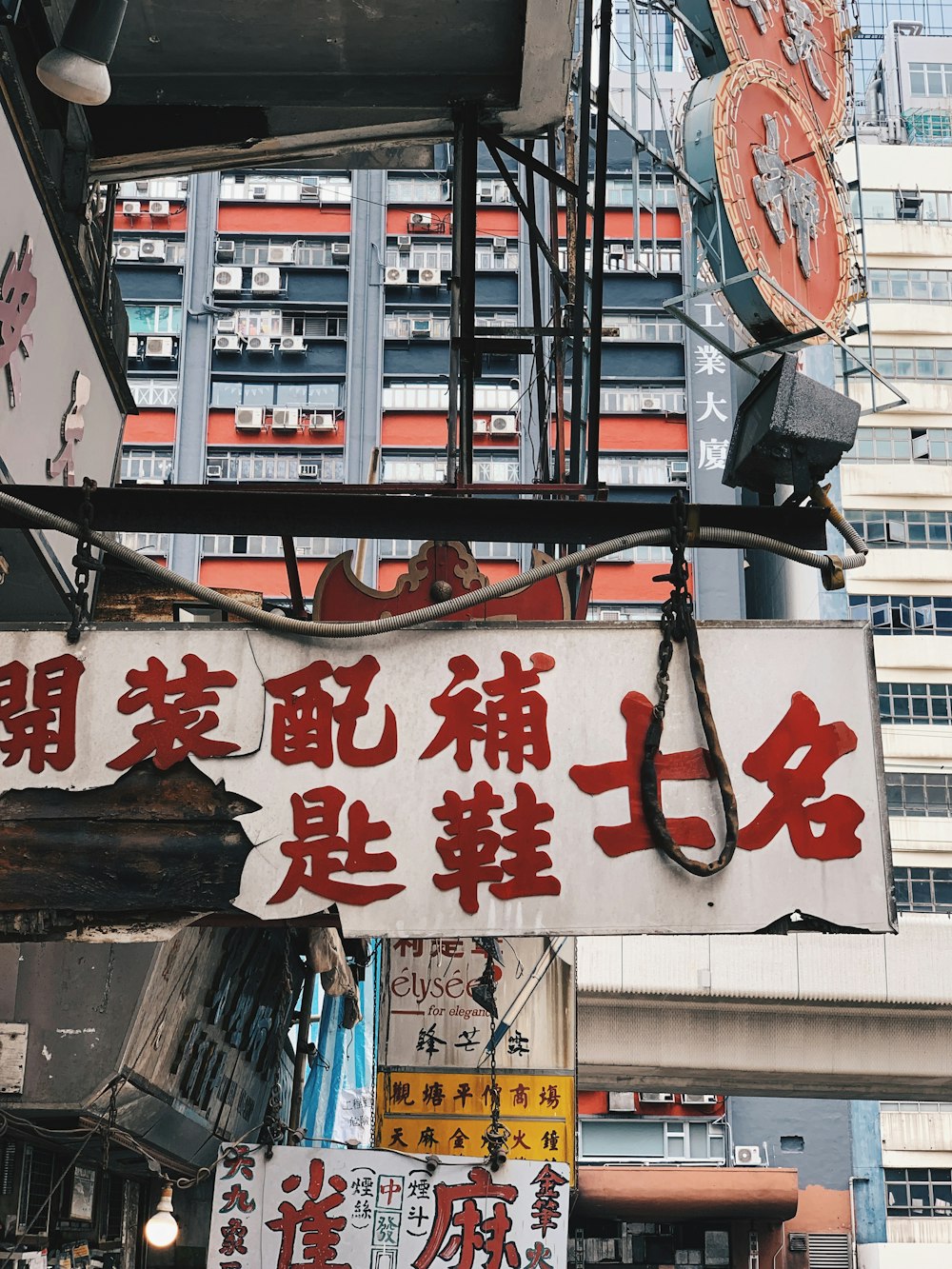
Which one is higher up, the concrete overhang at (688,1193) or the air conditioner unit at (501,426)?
the air conditioner unit at (501,426)

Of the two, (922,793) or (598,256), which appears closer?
(598,256)

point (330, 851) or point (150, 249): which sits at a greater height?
point (150, 249)

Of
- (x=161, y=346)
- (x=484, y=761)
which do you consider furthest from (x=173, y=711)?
(x=161, y=346)

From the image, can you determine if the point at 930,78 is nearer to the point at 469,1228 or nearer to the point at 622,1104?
the point at 622,1104

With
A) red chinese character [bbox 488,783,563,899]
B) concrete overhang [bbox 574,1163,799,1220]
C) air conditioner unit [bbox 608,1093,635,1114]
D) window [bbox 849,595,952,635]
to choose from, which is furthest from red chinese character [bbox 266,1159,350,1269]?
window [bbox 849,595,952,635]

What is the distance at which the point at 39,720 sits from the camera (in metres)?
3.82

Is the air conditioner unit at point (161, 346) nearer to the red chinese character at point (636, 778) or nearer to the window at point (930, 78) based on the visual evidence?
the window at point (930, 78)

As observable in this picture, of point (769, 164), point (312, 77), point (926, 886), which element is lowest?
point (312, 77)

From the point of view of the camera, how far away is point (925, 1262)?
34.1 meters

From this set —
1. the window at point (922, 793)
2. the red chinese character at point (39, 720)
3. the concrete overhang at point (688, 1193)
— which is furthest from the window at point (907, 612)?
the red chinese character at point (39, 720)

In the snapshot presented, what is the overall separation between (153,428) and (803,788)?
3788 centimetres

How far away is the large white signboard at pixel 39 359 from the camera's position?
5.60m

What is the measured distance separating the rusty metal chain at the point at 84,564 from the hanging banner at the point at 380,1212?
12.4 ft

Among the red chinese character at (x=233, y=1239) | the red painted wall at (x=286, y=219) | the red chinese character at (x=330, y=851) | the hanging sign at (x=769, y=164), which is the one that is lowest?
the red chinese character at (x=233, y=1239)
